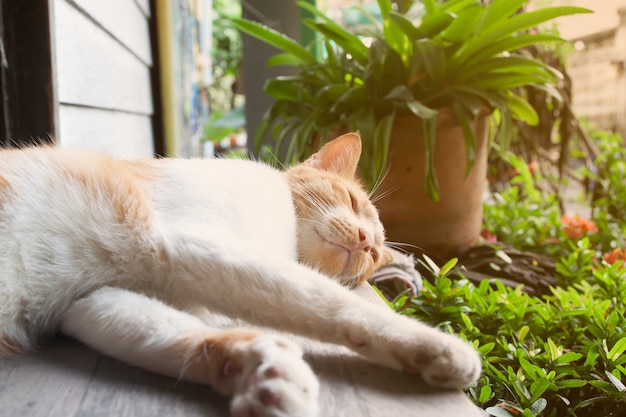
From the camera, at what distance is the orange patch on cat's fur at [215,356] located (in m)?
0.63

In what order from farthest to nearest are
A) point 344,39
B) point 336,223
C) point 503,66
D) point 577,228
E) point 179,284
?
point 577,228 < point 344,39 < point 503,66 < point 336,223 < point 179,284

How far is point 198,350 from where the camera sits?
2.23 ft

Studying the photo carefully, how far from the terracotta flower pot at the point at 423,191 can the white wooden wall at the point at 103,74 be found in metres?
0.94

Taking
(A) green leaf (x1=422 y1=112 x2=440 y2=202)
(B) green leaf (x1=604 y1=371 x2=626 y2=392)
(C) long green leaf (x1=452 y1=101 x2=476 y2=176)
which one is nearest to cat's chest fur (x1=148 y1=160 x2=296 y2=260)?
(B) green leaf (x1=604 y1=371 x2=626 y2=392)

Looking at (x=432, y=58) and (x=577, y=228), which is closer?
(x=432, y=58)

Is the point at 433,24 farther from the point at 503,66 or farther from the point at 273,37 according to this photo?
the point at 273,37

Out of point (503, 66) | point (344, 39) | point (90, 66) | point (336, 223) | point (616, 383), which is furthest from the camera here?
point (344, 39)

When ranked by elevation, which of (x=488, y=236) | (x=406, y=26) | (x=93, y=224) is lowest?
(x=488, y=236)

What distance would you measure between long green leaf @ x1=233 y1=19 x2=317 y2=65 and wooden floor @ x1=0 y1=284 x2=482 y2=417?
1.50 m

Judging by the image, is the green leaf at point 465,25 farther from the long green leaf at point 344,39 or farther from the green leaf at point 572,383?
the green leaf at point 572,383

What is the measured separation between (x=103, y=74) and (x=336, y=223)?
1.15 m

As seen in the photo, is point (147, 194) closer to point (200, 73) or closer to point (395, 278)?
point (395, 278)

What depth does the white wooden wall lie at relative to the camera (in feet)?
4.78

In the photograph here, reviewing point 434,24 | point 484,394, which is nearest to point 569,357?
point 484,394
